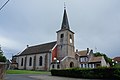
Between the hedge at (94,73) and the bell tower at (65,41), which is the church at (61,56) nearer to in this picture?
the bell tower at (65,41)

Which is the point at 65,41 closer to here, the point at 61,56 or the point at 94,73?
the point at 61,56

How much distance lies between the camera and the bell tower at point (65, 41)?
4654 centimetres

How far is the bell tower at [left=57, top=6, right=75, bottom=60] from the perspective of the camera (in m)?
46.5

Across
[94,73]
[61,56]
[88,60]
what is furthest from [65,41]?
[94,73]

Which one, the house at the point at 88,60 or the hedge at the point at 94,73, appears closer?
the hedge at the point at 94,73

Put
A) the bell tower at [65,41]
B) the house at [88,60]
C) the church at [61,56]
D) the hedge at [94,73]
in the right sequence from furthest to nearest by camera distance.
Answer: the house at [88,60] → the bell tower at [65,41] → the church at [61,56] → the hedge at [94,73]

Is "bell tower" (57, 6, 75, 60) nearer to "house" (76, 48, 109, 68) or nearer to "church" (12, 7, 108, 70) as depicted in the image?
"church" (12, 7, 108, 70)

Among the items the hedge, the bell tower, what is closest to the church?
the bell tower

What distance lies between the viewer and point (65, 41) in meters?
47.0

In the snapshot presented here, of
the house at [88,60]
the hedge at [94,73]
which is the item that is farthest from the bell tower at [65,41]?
the hedge at [94,73]

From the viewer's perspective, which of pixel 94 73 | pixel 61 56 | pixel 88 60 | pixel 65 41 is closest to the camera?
pixel 94 73

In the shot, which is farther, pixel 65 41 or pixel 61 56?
pixel 61 56

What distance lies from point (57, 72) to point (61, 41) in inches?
826

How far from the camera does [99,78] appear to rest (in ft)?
66.5
